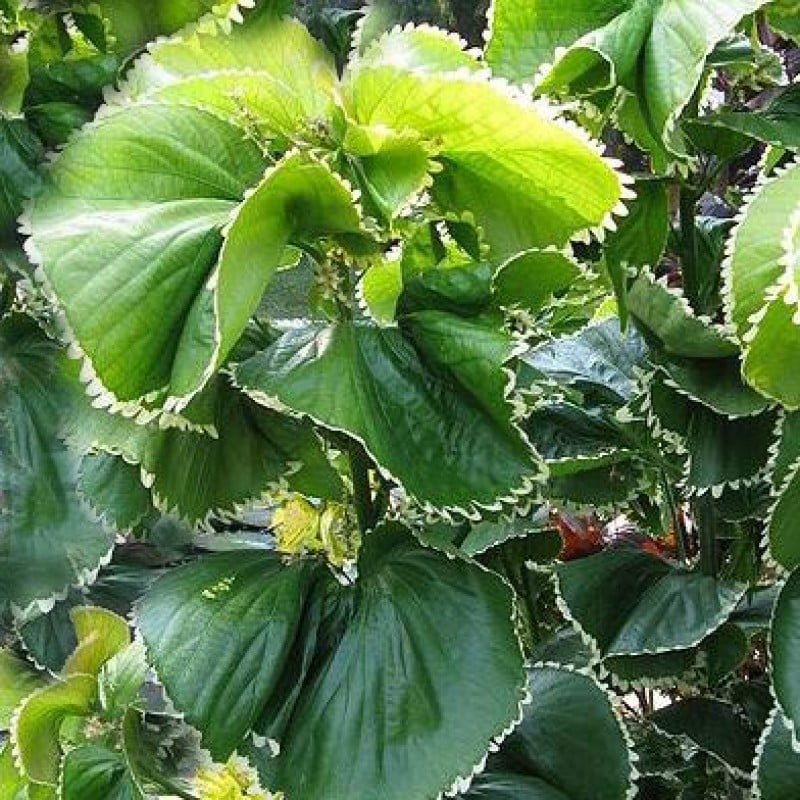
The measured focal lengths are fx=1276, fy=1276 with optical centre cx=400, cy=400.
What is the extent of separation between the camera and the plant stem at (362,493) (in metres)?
0.64

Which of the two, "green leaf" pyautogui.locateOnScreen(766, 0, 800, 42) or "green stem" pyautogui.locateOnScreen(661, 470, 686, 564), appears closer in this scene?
"green leaf" pyautogui.locateOnScreen(766, 0, 800, 42)

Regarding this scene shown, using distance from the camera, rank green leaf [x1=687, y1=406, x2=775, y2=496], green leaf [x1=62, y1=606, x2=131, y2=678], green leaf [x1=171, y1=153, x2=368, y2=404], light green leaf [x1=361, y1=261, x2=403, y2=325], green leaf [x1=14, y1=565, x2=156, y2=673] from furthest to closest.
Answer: green leaf [x1=14, y1=565, x2=156, y2=673], green leaf [x1=62, y1=606, x2=131, y2=678], green leaf [x1=687, y1=406, x2=775, y2=496], light green leaf [x1=361, y1=261, x2=403, y2=325], green leaf [x1=171, y1=153, x2=368, y2=404]

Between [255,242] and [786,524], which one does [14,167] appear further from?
[786,524]

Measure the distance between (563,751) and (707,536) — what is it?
0.17 metres

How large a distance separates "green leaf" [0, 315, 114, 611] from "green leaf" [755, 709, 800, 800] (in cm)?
41

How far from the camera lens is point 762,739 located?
673 mm

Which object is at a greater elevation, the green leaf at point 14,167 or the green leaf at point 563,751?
the green leaf at point 14,167

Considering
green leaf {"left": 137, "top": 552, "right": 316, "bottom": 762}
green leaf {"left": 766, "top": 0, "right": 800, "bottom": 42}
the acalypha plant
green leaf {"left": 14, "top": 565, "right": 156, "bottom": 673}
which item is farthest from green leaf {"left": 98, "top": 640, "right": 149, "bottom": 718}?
green leaf {"left": 766, "top": 0, "right": 800, "bottom": 42}

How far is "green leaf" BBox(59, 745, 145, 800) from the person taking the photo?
2.20 ft

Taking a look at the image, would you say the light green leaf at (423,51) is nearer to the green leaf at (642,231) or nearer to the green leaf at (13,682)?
the green leaf at (642,231)

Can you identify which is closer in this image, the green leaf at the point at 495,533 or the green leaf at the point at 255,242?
the green leaf at the point at 255,242

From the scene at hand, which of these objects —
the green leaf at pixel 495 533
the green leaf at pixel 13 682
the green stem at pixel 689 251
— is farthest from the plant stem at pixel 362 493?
the green leaf at pixel 13 682

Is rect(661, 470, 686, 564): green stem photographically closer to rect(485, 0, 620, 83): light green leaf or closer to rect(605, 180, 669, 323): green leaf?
rect(605, 180, 669, 323): green leaf

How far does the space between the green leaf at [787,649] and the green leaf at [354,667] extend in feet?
0.42
